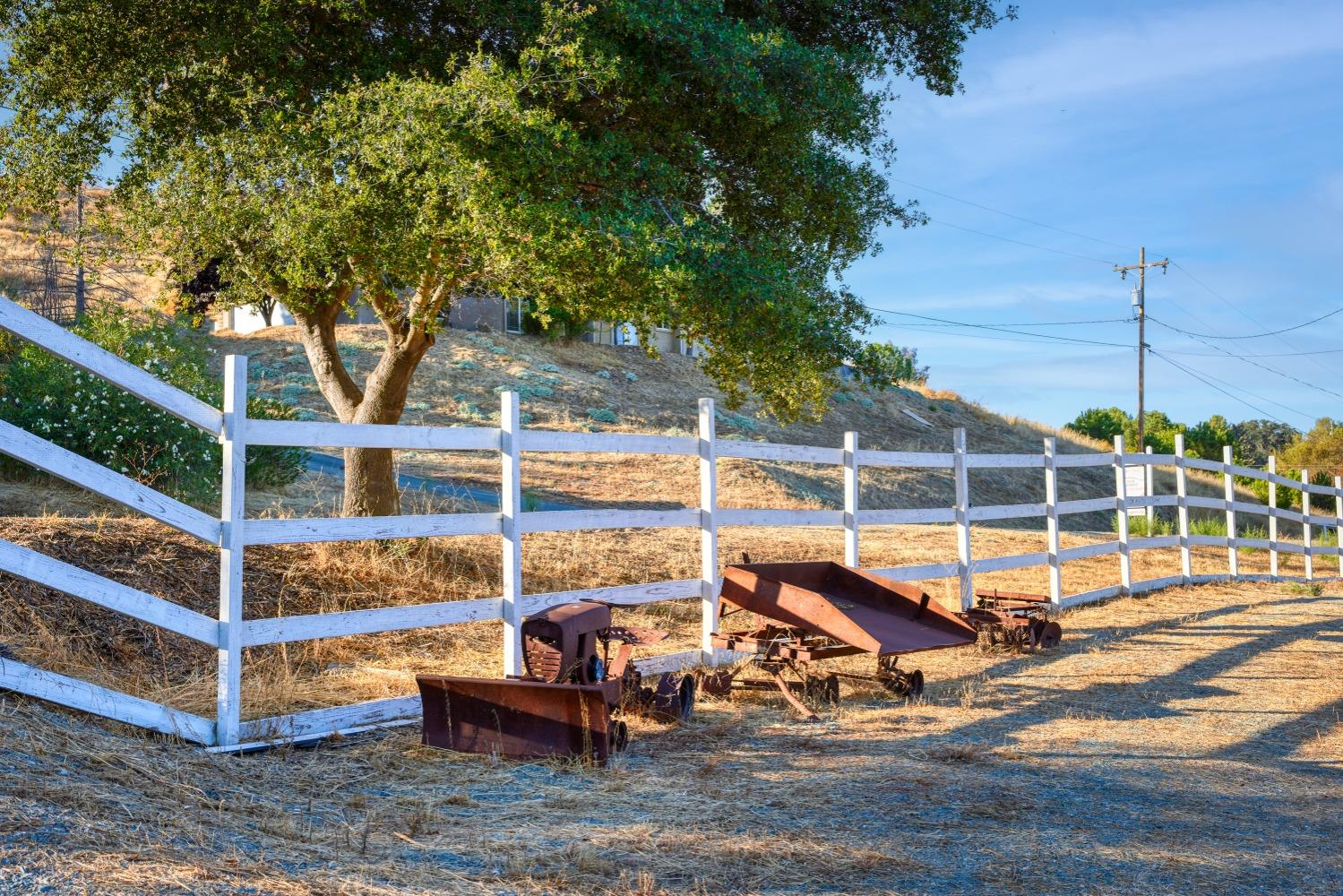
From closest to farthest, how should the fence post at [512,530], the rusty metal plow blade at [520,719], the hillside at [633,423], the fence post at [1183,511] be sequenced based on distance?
the rusty metal plow blade at [520,719] → the fence post at [512,530] → the fence post at [1183,511] → the hillside at [633,423]

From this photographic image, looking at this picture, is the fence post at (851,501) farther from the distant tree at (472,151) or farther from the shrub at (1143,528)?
the shrub at (1143,528)

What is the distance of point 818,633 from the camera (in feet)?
27.9

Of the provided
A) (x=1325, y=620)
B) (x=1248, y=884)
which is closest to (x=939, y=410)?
(x=1325, y=620)

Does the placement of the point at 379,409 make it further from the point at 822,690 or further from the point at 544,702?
the point at 544,702

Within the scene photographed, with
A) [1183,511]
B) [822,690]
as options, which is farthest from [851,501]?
[1183,511]

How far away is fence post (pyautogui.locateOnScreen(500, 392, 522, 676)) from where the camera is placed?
26.2ft

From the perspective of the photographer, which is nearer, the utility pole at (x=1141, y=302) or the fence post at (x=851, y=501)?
the fence post at (x=851, y=501)

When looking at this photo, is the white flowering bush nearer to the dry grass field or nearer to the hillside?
the hillside

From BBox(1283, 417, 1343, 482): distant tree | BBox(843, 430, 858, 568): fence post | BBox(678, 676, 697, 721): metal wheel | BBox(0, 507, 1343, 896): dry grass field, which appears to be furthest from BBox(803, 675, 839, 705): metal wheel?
BBox(1283, 417, 1343, 482): distant tree

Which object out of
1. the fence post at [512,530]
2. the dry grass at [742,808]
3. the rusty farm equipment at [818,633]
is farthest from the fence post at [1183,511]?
the fence post at [512,530]

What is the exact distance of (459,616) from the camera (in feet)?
25.5

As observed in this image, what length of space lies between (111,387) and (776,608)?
9.76m

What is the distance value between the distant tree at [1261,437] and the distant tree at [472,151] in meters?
72.8

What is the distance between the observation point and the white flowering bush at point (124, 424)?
1370cm
